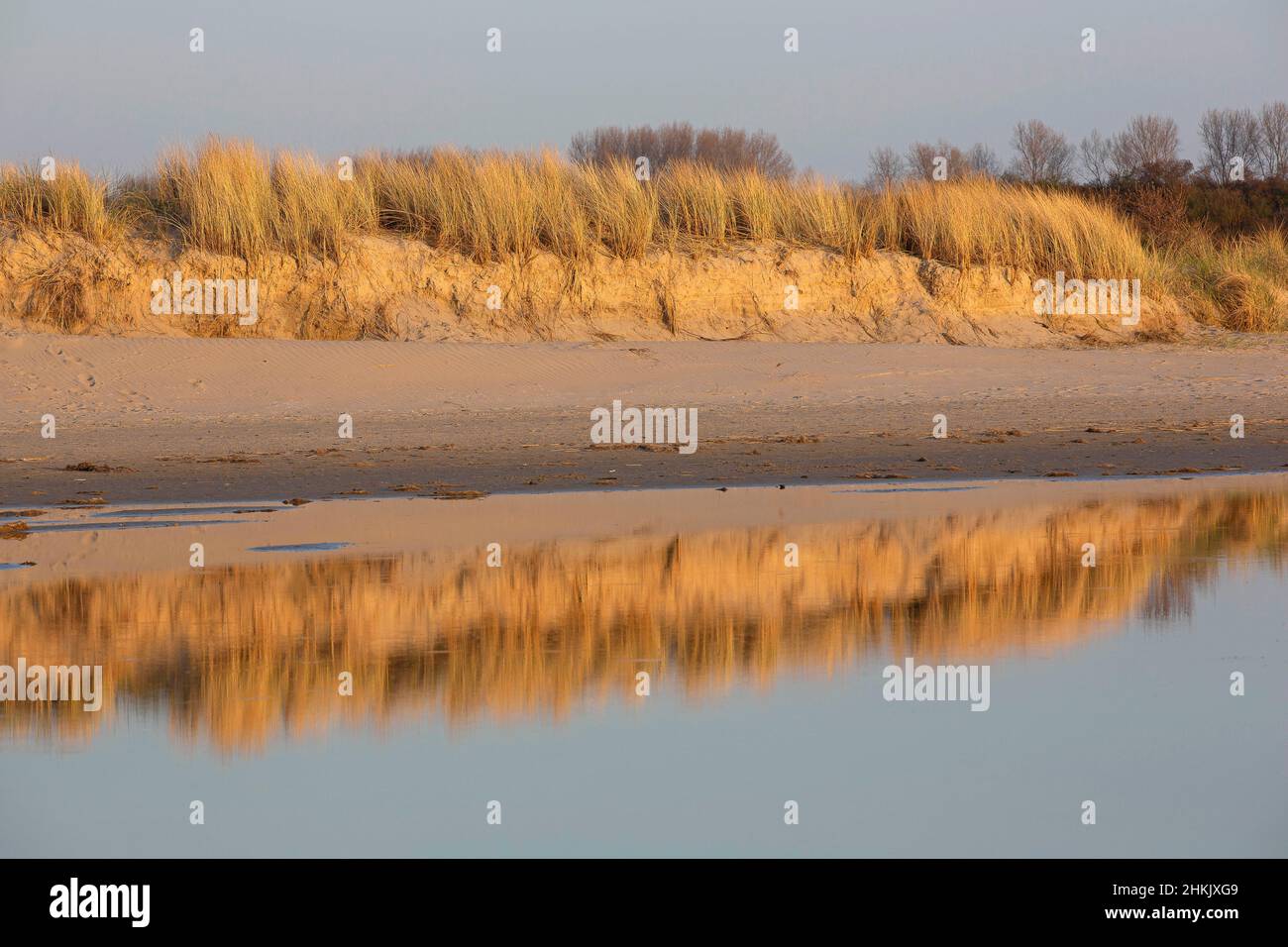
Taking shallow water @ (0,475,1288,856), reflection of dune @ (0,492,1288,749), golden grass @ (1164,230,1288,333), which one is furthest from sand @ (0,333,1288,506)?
reflection of dune @ (0,492,1288,749)

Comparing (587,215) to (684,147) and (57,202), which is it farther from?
(684,147)

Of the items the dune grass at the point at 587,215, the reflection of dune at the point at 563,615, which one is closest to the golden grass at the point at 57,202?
the dune grass at the point at 587,215

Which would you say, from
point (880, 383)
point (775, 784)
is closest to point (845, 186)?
point (880, 383)

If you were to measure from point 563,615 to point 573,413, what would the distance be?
25.8 feet

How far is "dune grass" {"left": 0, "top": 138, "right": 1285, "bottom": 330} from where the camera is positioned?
56.4 feet

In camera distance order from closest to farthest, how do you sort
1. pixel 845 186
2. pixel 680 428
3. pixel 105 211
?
pixel 680 428, pixel 105 211, pixel 845 186

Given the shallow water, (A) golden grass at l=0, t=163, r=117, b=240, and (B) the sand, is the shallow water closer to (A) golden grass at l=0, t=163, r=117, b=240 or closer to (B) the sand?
(B) the sand

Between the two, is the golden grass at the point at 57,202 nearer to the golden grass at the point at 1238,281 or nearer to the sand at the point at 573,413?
the sand at the point at 573,413

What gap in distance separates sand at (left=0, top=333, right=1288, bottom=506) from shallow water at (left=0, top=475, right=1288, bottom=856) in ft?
9.81
